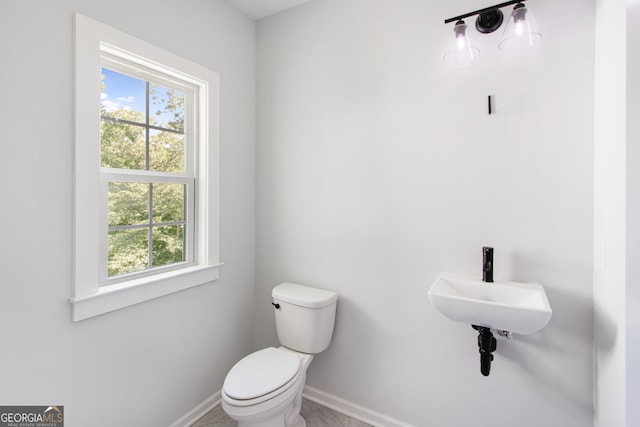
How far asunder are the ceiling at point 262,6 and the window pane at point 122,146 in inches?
44.7

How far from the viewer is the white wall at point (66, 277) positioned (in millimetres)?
1121

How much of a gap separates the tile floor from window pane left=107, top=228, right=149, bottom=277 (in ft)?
3.35

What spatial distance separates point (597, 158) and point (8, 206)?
2358 mm

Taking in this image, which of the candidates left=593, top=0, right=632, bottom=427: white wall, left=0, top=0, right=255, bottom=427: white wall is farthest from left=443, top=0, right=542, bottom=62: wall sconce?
left=0, top=0, right=255, bottom=427: white wall

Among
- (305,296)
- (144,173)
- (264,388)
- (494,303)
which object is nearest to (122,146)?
(144,173)

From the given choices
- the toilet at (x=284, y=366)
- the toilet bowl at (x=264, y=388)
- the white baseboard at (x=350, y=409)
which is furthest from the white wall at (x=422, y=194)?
the toilet bowl at (x=264, y=388)

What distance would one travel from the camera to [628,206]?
0.87 m

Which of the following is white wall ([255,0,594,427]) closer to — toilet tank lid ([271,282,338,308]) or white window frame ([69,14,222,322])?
toilet tank lid ([271,282,338,308])

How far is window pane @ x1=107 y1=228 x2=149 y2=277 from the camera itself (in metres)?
1.51

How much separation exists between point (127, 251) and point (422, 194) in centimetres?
164

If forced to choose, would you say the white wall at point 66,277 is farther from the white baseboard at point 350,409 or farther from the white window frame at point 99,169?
the white baseboard at point 350,409

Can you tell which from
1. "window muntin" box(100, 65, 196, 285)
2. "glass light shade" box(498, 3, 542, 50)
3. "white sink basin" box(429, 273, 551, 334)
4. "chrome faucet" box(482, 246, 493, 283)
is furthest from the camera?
"window muntin" box(100, 65, 196, 285)

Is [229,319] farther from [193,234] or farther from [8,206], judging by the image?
[8,206]

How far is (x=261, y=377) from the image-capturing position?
146cm
